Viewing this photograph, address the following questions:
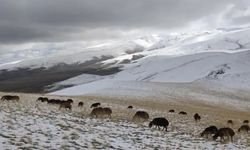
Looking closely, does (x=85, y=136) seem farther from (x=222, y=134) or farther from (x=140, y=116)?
(x=140, y=116)

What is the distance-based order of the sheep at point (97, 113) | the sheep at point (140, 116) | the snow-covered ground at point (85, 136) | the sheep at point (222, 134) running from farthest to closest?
the sheep at point (140, 116)
the sheep at point (97, 113)
the sheep at point (222, 134)
the snow-covered ground at point (85, 136)

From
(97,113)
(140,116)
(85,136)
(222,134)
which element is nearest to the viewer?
(85,136)

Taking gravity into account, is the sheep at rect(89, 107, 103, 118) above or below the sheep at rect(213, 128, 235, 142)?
above

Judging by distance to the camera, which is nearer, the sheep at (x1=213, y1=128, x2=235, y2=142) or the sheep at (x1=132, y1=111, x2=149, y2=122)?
the sheep at (x1=213, y1=128, x2=235, y2=142)

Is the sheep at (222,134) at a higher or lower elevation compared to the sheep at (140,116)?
lower

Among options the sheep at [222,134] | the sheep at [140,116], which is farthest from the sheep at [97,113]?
the sheep at [222,134]

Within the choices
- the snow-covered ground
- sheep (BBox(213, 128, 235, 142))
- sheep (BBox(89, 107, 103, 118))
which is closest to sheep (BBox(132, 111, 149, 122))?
sheep (BBox(89, 107, 103, 118))

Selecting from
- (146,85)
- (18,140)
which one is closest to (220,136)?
(18,140)

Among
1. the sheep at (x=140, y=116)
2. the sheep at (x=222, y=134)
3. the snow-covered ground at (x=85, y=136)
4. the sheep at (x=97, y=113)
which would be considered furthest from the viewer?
the sheep at (x=140, y=116)

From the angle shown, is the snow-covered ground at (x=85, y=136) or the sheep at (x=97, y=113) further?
the sheep at (x=97, y=113)

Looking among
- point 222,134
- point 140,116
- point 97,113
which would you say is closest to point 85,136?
point 222,134

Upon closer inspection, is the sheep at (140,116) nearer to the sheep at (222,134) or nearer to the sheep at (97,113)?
the sheep at (97,113)

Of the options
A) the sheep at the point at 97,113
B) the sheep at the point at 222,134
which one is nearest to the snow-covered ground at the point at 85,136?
the sheep at the point at 222,134

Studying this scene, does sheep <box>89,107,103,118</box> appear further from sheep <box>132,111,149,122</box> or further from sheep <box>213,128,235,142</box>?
sheep <box>213,128,235,142</box>
